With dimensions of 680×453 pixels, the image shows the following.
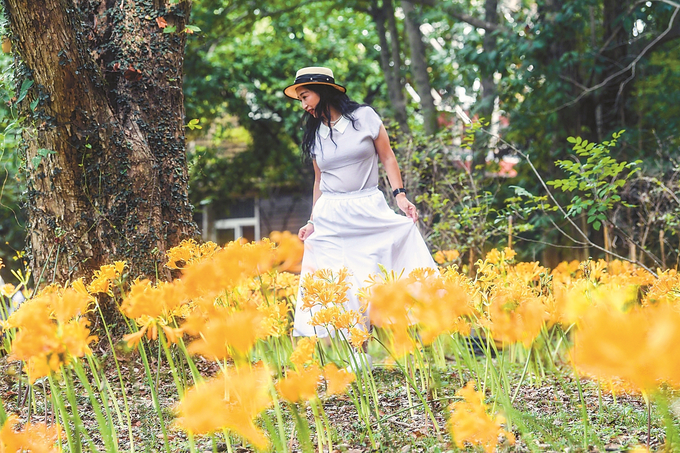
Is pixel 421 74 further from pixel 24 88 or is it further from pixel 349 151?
pixel 24 88

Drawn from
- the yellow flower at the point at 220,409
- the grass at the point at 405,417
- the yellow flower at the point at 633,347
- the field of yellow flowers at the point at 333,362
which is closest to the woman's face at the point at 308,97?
the field of yellow flowers at the point at 333,362

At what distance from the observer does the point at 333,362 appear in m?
1.98

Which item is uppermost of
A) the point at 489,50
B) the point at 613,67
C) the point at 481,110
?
the point at 489,50

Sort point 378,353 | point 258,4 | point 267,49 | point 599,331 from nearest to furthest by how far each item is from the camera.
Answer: point 599,331
point 378,353
point 258,4
point 267,49

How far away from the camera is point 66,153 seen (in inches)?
134

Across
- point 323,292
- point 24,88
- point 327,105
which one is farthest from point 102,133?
point 323,292

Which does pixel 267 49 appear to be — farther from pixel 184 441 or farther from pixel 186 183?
pixel 184 441

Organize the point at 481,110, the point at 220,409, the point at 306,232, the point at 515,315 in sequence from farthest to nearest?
the point at 481,110 < the point at 306,232 < the point at 515,315 < the point at 220,409

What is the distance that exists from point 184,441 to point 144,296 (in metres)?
1.32

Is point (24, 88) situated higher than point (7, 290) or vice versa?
point (24, 88)

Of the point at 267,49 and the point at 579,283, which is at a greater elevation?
the point at 267,49

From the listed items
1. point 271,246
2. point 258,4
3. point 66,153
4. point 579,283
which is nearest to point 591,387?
point 579,283

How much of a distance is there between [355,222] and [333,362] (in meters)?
1.72

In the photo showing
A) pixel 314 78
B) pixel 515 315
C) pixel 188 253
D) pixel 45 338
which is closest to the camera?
pixel 45 338
